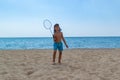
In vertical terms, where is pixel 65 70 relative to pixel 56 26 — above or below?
below

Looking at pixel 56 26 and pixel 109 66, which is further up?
pixel 56 26

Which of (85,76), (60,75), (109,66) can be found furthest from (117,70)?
(60,75)

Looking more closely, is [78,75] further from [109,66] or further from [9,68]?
[9,68]

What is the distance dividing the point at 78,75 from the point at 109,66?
1.70 metres

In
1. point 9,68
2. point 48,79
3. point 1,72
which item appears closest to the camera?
point 48,79

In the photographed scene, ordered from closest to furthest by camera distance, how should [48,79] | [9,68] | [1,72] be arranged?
[48,79] → [1,72] → [9,68]

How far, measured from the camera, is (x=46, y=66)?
873cm

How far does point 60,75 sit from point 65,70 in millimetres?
641

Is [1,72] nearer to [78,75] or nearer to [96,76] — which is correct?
[78,75]

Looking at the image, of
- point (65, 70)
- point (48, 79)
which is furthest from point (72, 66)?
point (48, 79)

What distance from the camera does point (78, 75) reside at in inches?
294

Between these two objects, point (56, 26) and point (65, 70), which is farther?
point (56, 26)

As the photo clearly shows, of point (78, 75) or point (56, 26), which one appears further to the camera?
point (56, 26)

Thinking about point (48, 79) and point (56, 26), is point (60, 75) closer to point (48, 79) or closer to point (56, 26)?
point (48, 79)
